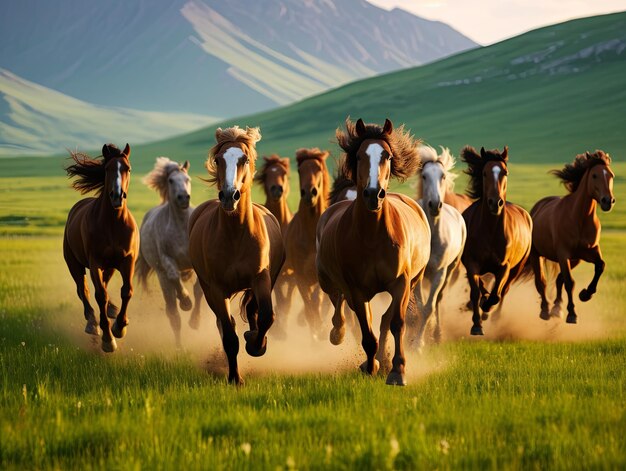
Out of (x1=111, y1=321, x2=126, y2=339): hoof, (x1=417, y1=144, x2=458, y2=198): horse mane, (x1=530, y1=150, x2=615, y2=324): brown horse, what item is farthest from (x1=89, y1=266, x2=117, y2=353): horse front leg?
(x1=530, y1=150, x2=615, y2=324): brown horse

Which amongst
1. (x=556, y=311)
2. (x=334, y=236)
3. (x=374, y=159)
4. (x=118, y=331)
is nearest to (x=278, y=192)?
(x=118, y=331)

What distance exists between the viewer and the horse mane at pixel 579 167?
14.2 m

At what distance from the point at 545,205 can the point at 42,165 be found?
105535mm

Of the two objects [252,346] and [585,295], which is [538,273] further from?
[252,346]

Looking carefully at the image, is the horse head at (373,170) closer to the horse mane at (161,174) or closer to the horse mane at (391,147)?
the horse mane at (391,147)

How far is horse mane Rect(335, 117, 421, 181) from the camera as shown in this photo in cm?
874

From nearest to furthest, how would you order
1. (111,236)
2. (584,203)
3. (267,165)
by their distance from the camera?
(111,236) < (267,165) < (584,203)

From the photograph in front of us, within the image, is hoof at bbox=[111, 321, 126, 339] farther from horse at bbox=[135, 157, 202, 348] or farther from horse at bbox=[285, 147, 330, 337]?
horse at bbox=[285, 147, 330, 337]

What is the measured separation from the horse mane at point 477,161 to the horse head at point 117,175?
489 centimetres

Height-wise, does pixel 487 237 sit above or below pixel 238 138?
below

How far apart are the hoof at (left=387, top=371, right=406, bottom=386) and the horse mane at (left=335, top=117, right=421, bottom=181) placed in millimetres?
2109

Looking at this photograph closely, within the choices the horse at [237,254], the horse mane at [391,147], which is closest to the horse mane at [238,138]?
the horse at [237,254]

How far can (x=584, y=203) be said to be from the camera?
14.3 meters

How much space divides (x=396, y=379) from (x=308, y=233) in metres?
4.80
